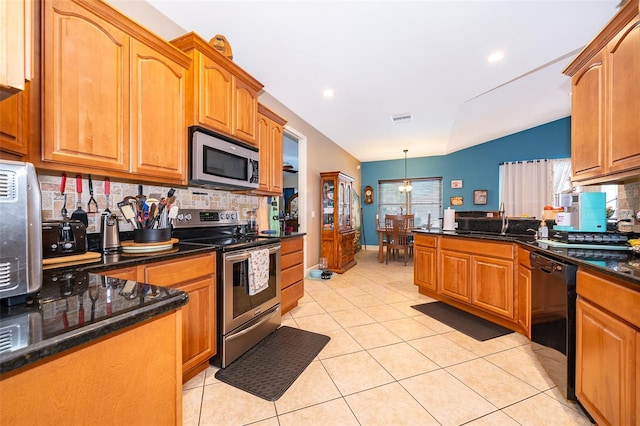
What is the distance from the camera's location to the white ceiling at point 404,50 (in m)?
2.03

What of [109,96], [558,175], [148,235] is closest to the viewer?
[109,96]

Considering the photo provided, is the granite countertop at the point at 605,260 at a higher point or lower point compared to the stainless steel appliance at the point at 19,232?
lower

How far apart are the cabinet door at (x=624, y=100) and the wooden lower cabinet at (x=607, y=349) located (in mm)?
824

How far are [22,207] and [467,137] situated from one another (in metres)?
6.67

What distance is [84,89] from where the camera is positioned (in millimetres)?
1353

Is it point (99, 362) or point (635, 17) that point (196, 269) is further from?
point (635, 17)

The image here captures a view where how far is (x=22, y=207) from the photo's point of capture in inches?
28.9

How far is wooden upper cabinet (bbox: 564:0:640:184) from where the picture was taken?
1491 millimetres

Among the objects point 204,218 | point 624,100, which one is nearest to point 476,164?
point 624,100

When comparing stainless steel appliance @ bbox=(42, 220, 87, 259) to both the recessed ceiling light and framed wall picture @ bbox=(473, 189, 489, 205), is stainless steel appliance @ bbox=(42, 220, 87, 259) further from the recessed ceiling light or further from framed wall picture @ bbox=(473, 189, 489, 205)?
framed wall picture @ bbox=(473, 189, 489, 205)

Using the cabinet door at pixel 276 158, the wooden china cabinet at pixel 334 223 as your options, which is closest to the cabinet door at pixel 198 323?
the cabinet door at pixel 276 158

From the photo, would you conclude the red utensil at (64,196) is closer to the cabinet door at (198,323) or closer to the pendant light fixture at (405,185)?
the cabinet door at (198,323)

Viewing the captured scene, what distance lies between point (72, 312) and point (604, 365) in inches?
83.4

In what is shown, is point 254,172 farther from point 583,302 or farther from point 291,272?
point 583,302
